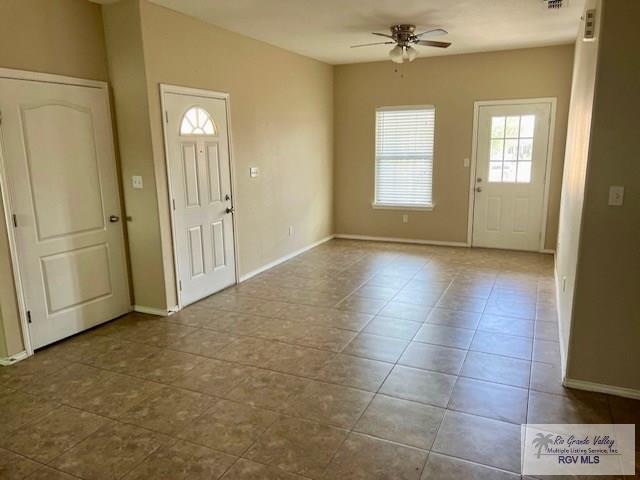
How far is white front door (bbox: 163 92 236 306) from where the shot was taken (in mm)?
4188

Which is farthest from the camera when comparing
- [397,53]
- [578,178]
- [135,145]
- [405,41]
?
[405,41]

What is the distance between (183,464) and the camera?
2223mm

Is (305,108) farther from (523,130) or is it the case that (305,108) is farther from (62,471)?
(62,471)

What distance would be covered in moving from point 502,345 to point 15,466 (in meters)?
3.22

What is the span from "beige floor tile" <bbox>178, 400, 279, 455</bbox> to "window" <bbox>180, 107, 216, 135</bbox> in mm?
2653

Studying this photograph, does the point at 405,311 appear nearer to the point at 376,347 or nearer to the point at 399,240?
the point at 376,347

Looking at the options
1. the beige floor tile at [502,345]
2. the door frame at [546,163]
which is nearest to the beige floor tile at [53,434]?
the beige floor tile at [502,345]

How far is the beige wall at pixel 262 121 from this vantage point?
13.1 feet

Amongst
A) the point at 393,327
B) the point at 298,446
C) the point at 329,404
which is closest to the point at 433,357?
the point at 393,327

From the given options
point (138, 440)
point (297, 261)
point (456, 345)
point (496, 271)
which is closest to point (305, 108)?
point (297, 261)

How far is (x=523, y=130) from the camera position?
20.2ft

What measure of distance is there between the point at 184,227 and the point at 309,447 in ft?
8.74

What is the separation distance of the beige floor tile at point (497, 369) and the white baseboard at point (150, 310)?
271cm

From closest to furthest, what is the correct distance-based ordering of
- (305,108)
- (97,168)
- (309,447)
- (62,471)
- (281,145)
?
(62,471) → (309,447) → (97,168) → (281,145) → (305,108)
